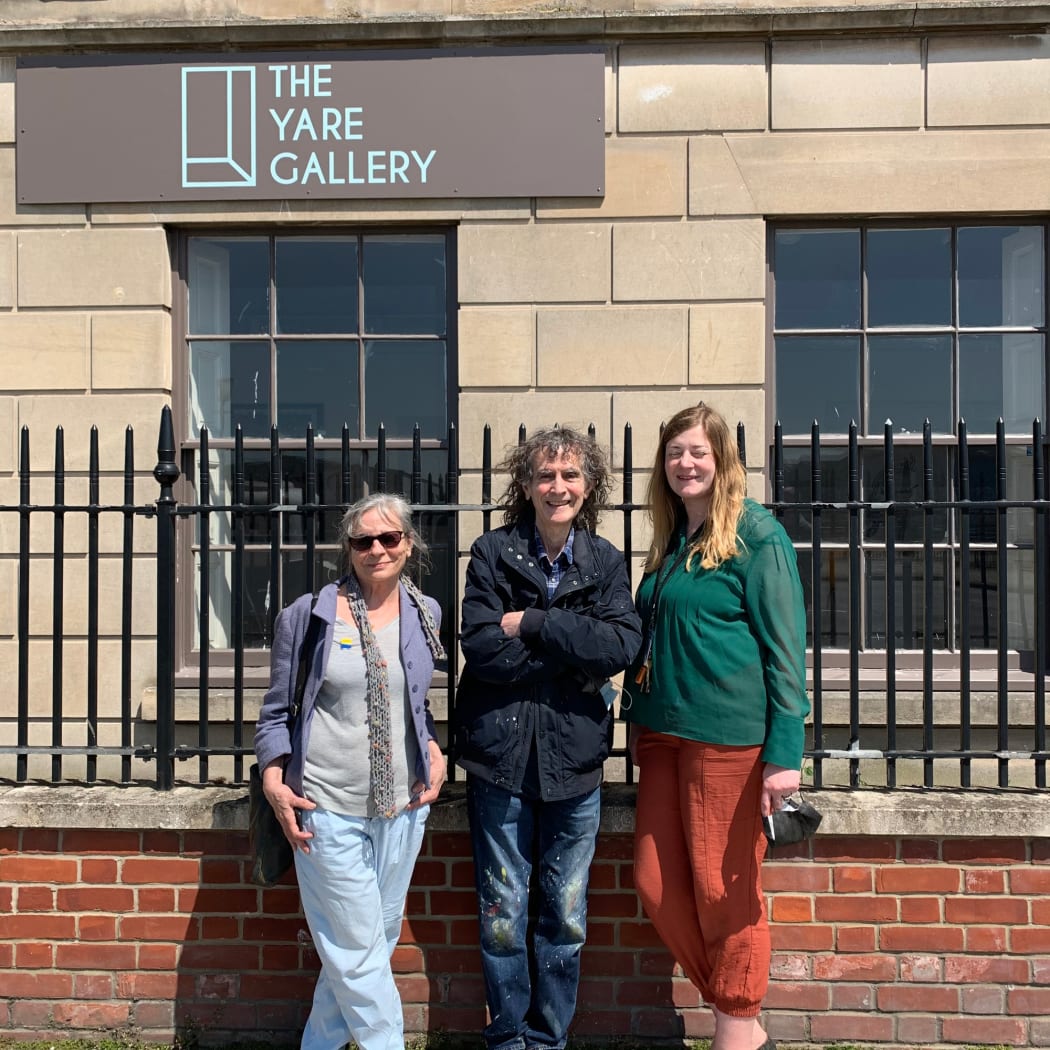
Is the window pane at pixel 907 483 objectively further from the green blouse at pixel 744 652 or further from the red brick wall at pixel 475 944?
the green blouse at pixel 744 652

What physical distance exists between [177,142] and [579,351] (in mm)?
2494

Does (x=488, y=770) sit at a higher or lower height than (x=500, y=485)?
lower

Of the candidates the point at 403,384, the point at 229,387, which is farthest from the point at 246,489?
the point at 403,384

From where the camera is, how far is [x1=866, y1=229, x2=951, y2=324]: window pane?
5.67 meters

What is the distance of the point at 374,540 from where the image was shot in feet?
→ 9.64

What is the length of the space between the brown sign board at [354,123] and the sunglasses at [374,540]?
3.15m

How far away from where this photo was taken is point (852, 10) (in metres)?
5.37

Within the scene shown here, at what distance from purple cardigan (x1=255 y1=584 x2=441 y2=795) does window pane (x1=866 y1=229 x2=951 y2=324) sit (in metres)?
3.82

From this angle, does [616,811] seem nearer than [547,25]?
Yes

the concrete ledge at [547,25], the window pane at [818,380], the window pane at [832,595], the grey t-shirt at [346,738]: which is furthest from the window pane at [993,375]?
the grey t-shirt at [346,738]

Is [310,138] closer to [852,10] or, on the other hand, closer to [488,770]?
[852,10]

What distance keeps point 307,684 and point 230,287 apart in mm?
3673

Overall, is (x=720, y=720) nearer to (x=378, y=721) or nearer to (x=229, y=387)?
(x=378, y=721)

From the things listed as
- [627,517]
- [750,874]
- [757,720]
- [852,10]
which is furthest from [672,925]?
[852,10]
